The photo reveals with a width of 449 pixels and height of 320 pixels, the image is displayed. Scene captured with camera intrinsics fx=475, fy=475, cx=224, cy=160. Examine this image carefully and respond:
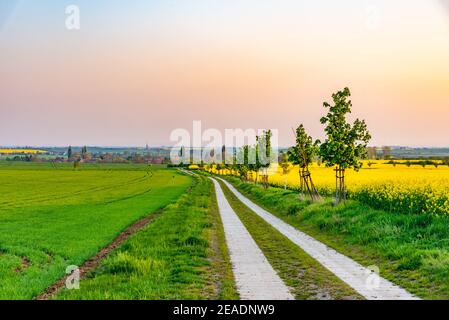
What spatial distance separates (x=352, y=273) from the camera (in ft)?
40.2

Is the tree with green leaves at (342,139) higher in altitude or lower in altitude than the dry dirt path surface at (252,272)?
higher

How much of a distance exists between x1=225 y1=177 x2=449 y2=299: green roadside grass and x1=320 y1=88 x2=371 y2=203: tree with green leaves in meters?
4.28

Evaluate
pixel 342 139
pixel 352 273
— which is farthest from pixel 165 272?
pixel 342 139

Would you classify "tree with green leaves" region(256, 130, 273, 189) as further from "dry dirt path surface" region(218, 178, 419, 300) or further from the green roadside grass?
"dry dirt path surface" region(218, 178, 419, 300)

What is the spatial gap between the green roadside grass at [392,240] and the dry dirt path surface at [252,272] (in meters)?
2.85

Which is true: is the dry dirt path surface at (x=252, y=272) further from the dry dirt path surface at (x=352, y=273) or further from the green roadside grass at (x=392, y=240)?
the green roadside grass at (x=392, y=240)

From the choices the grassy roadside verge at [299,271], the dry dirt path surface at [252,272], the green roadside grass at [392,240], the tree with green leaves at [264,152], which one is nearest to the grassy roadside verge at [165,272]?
the dry dirt path surface at [252,272]

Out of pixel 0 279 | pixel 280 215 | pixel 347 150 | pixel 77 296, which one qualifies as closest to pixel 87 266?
pixel 0 279

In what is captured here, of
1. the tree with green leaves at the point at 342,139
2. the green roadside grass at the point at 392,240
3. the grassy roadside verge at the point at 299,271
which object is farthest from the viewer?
the tree with green leaves at the point at 342,139

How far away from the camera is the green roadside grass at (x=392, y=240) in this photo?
37.6 feet

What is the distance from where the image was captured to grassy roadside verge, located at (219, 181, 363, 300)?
33.2 ft

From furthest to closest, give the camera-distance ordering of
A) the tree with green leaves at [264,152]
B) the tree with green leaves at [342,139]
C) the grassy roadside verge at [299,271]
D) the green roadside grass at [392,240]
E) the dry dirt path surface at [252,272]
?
1. the tree with green leaves at [264,152]
2. the tree with green leaves at [342,139]
3. the green roadside grass at [392,240]
4. the grassy roadside verge at [299,271]
5. the dry dirt path surface at [252,272]

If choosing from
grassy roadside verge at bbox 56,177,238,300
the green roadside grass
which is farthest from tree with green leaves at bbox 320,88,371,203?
grassy roadside verge at bbox 56,177,238,300

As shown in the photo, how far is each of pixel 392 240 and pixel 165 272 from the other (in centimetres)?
819
